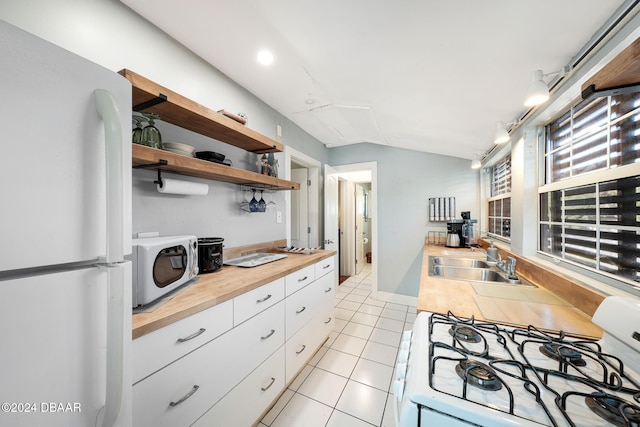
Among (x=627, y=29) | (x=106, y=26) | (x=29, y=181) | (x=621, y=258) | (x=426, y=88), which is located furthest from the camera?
(x=426, y=88)

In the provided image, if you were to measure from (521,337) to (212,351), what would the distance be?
130 cm

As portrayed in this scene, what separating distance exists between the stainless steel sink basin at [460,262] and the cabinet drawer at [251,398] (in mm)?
1675

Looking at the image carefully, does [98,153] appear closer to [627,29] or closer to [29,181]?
[29,181]

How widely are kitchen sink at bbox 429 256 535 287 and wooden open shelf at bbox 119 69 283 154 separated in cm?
178

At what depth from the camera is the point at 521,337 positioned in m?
0.85

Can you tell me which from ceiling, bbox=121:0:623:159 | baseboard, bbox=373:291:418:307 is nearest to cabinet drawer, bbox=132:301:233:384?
ceiling, bbox=121:0:623:159

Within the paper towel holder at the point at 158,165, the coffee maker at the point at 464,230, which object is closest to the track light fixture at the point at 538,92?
the paper towel holder at the point at 158,165

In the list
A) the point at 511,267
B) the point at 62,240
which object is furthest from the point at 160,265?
the point at 511,267

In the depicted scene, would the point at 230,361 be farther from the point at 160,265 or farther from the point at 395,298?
the point at 395,298

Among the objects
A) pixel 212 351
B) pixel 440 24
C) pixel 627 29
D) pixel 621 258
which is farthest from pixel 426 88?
pixel 212 351

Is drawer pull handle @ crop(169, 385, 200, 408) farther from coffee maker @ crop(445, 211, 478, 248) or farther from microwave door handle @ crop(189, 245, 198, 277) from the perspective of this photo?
coffee maker @ crop(445, 211, 478, 248)

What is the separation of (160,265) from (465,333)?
1313mm

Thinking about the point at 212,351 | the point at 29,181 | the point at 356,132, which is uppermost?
the point at 356,132

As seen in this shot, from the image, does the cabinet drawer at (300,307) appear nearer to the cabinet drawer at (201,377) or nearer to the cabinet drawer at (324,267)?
the cabinet drawer at (324,267)
